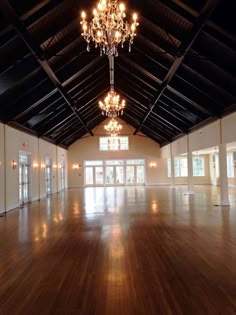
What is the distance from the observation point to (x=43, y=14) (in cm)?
574

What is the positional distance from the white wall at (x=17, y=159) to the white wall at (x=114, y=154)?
5.23 m

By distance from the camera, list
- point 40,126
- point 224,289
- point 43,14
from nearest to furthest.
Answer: point 224,289 < point 43,14 < point 40,126

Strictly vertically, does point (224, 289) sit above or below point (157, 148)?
below

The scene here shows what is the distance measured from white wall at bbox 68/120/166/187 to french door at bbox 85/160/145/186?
15.8 inches

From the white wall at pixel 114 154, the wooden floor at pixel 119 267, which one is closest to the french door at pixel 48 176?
the white wall at pixel 114 154

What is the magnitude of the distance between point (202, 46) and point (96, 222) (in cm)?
481

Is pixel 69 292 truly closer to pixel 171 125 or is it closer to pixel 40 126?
pixel 40 126

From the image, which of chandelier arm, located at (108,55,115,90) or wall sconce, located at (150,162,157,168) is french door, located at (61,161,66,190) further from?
chandelier arm, located at (108,55,115,90)

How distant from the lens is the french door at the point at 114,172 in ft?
77.0

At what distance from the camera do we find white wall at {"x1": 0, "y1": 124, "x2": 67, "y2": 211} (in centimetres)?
1016

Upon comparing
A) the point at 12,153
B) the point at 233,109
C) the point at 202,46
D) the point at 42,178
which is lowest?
the point at 42,178

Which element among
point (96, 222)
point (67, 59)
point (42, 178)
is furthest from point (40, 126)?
point (96, 222)

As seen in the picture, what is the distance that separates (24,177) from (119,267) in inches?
370

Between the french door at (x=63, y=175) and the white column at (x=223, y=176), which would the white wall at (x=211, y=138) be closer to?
the white column at (x=223, y=176)
